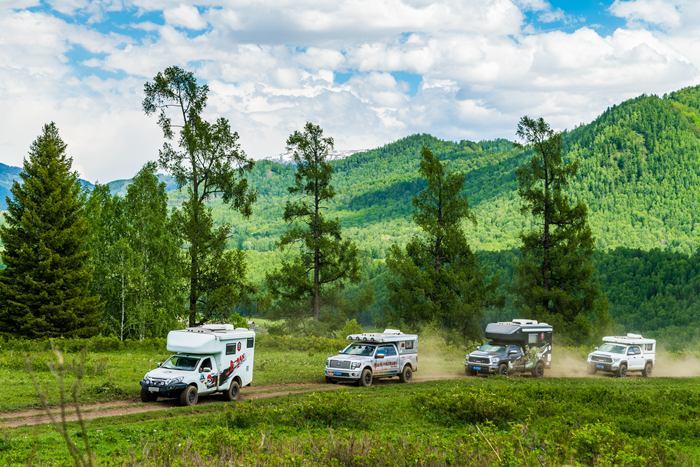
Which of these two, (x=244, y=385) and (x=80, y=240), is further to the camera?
(x=80, y=240)

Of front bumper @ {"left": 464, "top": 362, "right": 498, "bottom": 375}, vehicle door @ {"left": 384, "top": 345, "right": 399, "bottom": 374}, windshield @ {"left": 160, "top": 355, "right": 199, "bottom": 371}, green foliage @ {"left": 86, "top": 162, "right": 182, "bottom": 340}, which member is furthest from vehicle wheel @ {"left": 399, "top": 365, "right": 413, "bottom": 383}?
green foliage @ {"left": 86, "top": 162, "right": 182, "bottom": 340}

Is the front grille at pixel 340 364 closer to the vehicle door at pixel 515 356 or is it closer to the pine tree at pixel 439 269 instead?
the vehicle door at pixel 515 356

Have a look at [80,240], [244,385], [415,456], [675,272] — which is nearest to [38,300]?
[80,240]

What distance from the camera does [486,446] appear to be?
31.2ft

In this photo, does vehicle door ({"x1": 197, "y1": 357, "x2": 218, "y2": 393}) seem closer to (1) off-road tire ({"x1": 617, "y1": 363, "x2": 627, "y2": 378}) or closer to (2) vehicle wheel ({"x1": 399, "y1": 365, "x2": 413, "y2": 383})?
(2) vehicle wheel ({"x1": 399, "y1": 365, "x2": 413, "y2": 383})

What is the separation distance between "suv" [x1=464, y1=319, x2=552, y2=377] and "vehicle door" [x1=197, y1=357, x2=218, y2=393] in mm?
13724

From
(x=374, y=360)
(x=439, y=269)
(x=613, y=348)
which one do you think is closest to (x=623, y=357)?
(x=613, y=348)

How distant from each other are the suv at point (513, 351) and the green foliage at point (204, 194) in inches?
635

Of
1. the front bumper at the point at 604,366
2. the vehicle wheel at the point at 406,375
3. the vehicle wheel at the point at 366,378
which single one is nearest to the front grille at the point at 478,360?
the vehicle wheel at the point at 406,375

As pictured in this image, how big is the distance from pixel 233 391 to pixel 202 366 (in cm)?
157

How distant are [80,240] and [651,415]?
34.4 meters

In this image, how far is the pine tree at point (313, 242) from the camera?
4269cm

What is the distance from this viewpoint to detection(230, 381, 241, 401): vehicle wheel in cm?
1880

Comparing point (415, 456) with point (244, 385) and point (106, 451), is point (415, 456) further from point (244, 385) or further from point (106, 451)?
point (244, 385)
